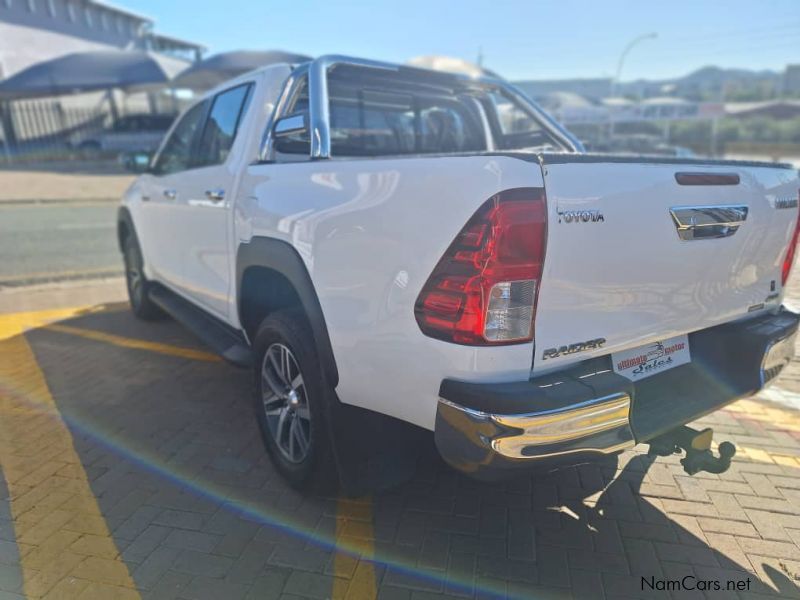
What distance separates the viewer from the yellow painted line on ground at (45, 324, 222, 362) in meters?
4.66

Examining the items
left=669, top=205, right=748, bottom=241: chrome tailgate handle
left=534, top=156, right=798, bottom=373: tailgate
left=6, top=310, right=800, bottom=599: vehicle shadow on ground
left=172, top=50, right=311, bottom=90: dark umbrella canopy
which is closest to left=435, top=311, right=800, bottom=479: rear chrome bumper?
left=534, top=156, right=798, bottom=373: tailgate

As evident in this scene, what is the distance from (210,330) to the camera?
3.75 metres

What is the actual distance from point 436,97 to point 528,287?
2702 mm

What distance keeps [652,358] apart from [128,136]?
2913cm

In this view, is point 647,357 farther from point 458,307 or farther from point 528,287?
point 458,307

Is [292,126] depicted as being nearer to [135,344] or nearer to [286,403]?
[286,403]

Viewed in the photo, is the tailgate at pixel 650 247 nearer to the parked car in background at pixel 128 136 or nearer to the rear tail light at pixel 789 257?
the rear tail light at pixel 789 257

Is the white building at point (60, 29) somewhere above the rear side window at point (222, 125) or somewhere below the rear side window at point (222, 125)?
above

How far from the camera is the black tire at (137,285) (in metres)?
5.25

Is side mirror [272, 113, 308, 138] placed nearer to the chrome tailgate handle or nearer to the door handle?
the door handle

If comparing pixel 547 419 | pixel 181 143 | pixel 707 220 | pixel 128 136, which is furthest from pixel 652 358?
pixel 128 136

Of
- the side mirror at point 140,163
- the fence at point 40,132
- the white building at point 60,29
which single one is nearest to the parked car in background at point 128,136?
the fence at point 40,132

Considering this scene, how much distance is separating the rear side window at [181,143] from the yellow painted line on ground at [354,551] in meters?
2.87

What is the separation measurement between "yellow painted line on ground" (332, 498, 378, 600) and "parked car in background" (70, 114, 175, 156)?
26572 millimetres
